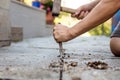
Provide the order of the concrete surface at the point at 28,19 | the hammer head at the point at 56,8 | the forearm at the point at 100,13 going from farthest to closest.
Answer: the concrete surface at the point at 28,19 → the hammer head at the point at 56,8 → the forearm at the point at 100,13

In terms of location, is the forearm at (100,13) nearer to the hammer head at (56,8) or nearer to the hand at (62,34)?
the hand at (62,34)

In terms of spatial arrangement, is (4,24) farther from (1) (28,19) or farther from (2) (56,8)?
(1) (28,19)

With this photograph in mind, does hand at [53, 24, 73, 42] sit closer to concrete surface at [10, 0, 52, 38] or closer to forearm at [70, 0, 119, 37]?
forearm at [70, 0, 119, 37]

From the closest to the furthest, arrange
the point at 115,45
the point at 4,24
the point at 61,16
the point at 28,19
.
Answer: the point at 115,45 < the point at 4,24 < the point at 28,19 < the point at 61,16

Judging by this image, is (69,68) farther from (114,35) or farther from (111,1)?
(114,35)

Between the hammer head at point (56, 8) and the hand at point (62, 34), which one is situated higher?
the hammer head at point (56, 8)

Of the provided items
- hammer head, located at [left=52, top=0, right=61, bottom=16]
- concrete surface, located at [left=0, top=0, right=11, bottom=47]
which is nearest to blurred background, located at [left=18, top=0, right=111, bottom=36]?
concrete surface, located at [left=0, top=0, right=11, bottom=47]

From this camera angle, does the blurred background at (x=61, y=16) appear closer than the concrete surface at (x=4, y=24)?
No

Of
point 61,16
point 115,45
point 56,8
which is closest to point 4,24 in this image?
point 56,8

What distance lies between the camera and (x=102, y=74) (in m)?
1.84

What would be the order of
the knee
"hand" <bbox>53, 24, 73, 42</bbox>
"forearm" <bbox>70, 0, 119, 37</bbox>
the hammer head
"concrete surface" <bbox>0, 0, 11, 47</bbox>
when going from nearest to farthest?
"forearm" <bbox>70, 0, 119, 37</bbox>, "hand" <bbox>53, 24, 73, 42</bbox>, the hammer head, the knee, "concrete surface" <bbox>0, 0, 11, 47</bbox>

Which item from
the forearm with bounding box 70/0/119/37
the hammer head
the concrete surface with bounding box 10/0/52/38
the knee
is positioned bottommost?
the knee

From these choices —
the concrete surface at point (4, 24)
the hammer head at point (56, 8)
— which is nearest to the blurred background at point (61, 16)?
the concrete surface at point (4, 24)

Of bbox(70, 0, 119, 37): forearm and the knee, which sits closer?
bbox(70, 0, 119, 37): forearm
